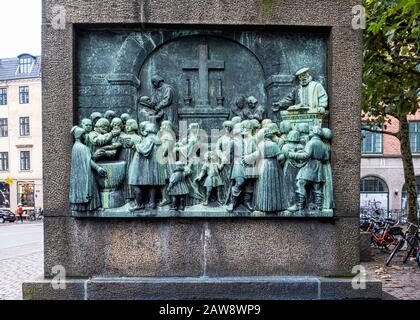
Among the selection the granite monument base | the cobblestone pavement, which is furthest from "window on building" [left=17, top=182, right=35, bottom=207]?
the granite monument base

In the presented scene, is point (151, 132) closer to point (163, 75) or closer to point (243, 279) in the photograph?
point (163, 75)

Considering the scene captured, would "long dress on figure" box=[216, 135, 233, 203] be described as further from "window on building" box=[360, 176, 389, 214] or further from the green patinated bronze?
"window on building" box=[360, 176, 389, 214]

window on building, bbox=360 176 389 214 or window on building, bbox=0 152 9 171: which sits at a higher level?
window on building, bbox=0 152 9 171

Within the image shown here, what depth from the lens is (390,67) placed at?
9.95 metres

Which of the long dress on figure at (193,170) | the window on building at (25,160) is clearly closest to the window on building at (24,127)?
the window on building at (25,160)

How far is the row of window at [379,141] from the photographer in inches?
1332

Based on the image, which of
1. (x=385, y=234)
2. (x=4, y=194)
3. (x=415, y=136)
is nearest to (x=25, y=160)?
(x=4, y=194)

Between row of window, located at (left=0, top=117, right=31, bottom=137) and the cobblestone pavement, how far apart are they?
43.3m

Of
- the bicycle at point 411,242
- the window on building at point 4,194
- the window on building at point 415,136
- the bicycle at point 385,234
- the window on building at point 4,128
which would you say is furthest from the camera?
the window on building at point 4,128

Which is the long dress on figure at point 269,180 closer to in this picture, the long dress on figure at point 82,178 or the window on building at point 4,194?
the long dress on figure at point 82,178

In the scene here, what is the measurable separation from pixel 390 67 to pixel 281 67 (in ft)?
18.9

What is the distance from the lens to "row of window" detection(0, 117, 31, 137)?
47.9 metres

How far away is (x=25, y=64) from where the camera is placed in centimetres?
5034

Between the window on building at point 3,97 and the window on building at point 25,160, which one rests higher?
the window on building at point 3,97
